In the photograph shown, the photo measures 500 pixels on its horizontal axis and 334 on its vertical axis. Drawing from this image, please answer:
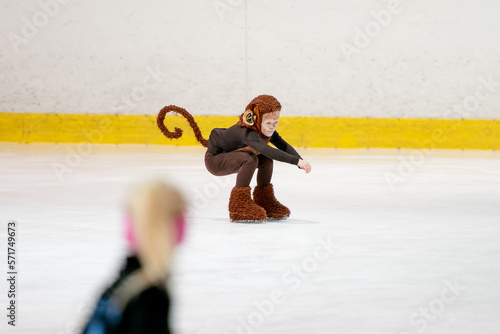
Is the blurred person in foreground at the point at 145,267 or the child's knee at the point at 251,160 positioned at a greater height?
the blurred person in foreground at the point at 145,267

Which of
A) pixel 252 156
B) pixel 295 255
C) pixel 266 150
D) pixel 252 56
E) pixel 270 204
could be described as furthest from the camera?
pixel 252 56

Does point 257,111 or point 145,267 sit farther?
point 257,111

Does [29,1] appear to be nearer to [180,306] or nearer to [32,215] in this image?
[32,215]

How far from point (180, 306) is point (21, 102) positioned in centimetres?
906

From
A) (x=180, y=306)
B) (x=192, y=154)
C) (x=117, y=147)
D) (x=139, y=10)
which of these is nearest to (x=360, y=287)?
(x=180, y=306)

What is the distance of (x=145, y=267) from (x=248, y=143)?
2.93 m

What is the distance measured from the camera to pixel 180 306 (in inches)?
86.1

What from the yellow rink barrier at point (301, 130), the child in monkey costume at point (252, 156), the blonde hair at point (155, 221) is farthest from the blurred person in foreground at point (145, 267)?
the yellow rink barrier at point (301, 130)

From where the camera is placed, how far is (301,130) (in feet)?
33.4

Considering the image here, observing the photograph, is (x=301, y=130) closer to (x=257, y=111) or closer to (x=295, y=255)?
(x=257, y=111)

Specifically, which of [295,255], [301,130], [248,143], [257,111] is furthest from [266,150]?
[301,130]

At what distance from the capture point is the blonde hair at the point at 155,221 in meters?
0.91

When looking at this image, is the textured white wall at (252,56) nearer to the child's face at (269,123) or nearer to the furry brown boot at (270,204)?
the furry brown boot at (270,204)

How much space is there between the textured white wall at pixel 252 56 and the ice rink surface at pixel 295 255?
12.9 feet
